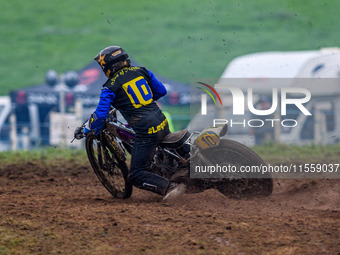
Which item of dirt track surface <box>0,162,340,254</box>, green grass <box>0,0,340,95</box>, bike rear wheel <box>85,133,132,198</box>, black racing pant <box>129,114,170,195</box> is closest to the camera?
dirt track surface <box>0,162,340,254</box>

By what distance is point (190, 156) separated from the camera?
7.32 m

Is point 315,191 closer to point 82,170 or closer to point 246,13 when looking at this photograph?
point 82,170

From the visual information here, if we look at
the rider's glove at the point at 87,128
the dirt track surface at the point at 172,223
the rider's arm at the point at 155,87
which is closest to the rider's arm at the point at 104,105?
the rider's glove at the point at 87,128

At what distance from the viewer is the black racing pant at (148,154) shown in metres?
7.26

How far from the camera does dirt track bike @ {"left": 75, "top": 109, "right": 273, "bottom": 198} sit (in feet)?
23.7

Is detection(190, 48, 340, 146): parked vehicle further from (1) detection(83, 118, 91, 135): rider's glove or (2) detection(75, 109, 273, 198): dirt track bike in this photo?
(1) detection(83, 118, 91, 135): rider's glove

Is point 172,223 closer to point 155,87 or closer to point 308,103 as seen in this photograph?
point 155,87

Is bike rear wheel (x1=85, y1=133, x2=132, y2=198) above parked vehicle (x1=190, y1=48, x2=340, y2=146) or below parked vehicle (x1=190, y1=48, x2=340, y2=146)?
below

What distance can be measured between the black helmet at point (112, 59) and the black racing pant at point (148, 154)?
76cm

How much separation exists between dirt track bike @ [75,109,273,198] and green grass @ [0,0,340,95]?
62.6 feet

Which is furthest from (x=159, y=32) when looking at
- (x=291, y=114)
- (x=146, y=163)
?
(x=146, y=163)

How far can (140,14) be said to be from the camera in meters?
34.5

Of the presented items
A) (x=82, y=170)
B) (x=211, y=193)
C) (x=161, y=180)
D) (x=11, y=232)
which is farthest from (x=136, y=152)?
(x=82, y=170)

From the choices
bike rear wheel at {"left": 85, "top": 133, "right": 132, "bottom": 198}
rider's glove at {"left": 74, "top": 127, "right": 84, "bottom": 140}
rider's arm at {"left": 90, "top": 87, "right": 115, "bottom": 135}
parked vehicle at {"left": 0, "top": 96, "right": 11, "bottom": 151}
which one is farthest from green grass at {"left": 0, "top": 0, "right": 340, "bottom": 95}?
rider's arm at {"left": 90, "top": 87, "right": 115, "bottom": 135}
